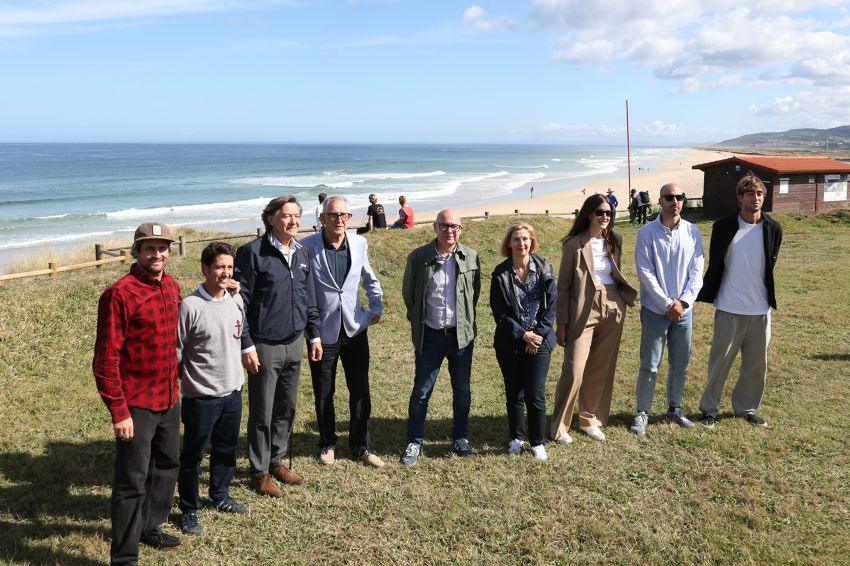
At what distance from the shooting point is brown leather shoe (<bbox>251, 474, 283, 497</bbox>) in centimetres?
440

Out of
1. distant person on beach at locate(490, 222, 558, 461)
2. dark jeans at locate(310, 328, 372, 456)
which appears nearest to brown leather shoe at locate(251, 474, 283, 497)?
dark jeans at locate(310, 328, 372, 456)

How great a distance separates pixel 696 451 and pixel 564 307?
58.8 inches

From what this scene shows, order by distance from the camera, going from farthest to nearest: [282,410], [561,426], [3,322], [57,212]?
[57,212] < [3,322] < [561,426] < [282,410]

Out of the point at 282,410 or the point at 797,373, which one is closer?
the point at 282,410

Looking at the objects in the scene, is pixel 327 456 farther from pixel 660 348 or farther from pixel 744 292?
pixel 744 292

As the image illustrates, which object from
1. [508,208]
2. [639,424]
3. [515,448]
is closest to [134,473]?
[515,448]

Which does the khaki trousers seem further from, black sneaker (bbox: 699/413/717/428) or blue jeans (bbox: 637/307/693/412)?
black sneaker (bbox: 699/413/717/428)

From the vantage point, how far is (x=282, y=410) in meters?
4.62

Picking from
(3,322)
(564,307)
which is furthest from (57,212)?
(564,307)

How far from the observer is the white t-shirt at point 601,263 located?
515 cm

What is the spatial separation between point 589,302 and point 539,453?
1241 millimetres

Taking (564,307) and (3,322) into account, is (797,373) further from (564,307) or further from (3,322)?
(3,322)

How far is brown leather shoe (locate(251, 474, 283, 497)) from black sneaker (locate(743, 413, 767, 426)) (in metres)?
3.99

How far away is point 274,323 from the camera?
429 cm
